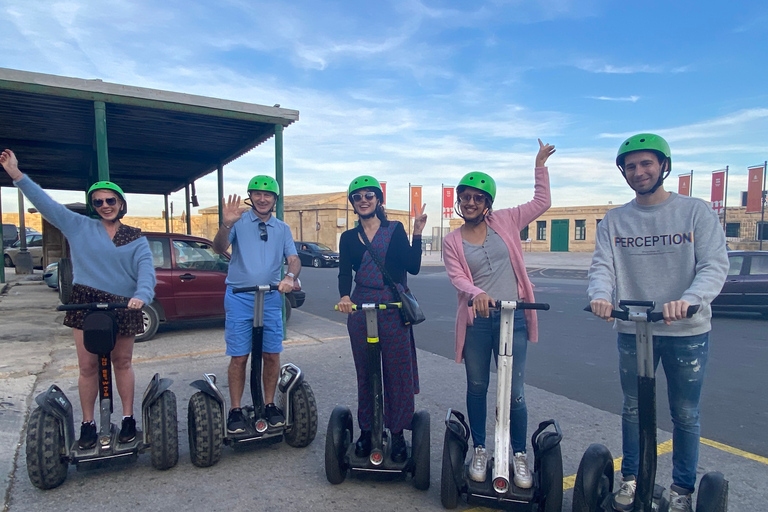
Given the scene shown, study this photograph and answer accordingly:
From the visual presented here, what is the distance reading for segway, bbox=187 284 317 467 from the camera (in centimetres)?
328

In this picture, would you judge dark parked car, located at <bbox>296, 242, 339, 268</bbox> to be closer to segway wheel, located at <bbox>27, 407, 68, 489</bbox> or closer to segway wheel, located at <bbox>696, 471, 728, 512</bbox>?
segway wheel, located at <bbox>27, 407, 68, 489</bbox>

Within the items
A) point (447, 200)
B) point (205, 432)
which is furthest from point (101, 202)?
point (447, 200)

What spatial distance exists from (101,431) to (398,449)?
1829 mm

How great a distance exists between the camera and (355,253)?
3191 mm

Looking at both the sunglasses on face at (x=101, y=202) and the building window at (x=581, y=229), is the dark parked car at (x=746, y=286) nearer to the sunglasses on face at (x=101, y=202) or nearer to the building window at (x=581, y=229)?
the sunglasses on face at (x=101, y=202)

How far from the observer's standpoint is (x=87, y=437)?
10.3 ft

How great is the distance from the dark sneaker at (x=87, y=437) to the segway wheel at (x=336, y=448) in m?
1.43

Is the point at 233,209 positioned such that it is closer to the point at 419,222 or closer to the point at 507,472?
the point at 419,222

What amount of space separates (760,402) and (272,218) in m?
4.80

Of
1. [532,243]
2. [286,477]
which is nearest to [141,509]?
[286,477]

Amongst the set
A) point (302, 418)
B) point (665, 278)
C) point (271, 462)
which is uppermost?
point (665, 278)

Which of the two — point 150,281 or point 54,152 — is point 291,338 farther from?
point 54,152

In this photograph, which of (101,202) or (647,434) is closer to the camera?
(647,434)

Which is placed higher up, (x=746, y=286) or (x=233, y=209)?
(x=233, y=209)
